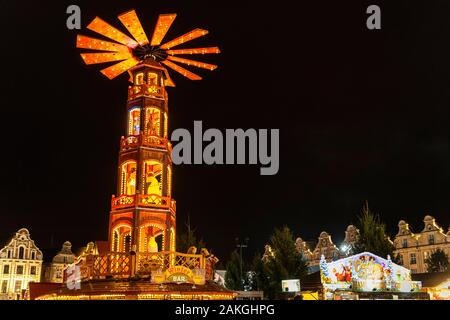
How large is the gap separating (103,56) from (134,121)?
11.4ft

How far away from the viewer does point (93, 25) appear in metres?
22.8

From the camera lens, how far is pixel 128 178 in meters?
23.8

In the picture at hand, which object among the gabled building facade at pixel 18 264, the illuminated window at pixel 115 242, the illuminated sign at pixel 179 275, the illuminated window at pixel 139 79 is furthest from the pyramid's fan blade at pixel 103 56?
the gabled building facade at pixel 18 264

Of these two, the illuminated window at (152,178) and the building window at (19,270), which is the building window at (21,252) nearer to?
the building window at (19,270)

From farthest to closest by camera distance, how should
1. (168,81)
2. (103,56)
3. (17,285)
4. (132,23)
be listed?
(17,285) → (168,81) → (103,56) → (132,23)

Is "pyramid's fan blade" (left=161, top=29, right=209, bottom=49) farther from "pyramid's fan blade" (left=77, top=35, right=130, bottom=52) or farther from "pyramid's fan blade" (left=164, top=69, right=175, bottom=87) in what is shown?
"pyramid's fan blade" (left=77, top=35, right=130, bottom=52)

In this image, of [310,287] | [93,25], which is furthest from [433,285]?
[93,25]

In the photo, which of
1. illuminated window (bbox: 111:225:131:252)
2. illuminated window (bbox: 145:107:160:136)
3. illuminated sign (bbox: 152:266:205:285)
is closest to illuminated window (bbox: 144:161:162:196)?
illuminated window (bbox: 145:107:160:136)

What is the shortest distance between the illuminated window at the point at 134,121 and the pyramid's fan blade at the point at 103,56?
2703mm

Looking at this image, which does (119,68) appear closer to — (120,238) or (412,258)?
(120,238)

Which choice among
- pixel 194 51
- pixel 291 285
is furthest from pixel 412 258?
pixel 194 51

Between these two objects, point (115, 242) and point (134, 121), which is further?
point (134, 121)
